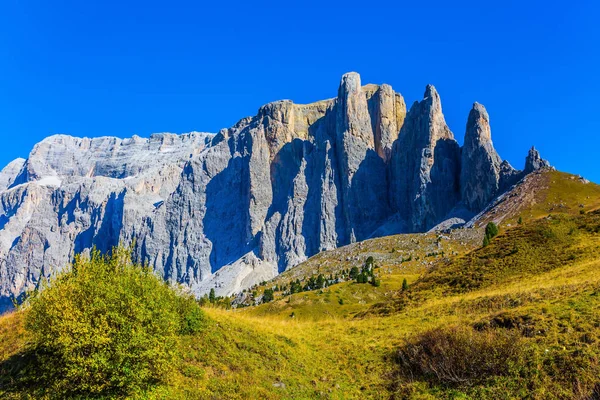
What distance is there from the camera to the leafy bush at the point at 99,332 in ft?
56.6

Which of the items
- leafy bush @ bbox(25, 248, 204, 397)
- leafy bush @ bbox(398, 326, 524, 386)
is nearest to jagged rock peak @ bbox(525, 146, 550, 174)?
leafy bush @ bbox(398, 326, 524, 386)

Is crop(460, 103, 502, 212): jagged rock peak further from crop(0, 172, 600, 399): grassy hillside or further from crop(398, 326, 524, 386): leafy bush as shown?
crop(398, 326, 524, 386): leafy bush

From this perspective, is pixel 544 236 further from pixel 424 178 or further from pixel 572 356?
pixel 424 178

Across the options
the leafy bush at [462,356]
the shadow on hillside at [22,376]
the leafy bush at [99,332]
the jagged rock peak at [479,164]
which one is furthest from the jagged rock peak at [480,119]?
the shadow on hillside at [22,376]

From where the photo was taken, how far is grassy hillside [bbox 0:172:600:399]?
18594 millimetres

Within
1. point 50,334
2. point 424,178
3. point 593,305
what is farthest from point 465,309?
point 424,178

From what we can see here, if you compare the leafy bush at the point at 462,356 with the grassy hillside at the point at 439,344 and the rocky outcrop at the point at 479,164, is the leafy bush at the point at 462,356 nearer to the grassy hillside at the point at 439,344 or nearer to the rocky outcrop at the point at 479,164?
the grassy hillside at the point at 439,344

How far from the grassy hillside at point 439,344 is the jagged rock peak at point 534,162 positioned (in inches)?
4587

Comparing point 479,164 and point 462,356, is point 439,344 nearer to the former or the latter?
point 462,356

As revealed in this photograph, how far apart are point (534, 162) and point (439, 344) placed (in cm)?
14415

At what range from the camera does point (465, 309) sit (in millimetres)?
27391

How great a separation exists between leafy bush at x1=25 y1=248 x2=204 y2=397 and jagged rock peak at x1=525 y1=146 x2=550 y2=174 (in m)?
150

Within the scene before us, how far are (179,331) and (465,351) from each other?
48.8 ft

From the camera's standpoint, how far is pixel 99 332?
690 inches
